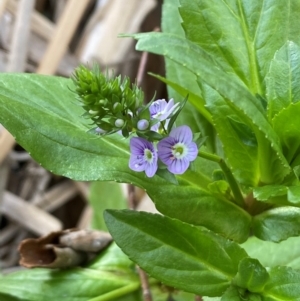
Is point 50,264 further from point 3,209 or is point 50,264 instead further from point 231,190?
point 3,209

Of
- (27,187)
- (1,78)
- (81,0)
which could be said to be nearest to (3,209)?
(27,187)

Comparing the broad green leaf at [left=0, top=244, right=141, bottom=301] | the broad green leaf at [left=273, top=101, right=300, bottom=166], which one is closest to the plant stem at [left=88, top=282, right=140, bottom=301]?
the broad green leaf at [left=0, top=244, right=141, bottom=301]

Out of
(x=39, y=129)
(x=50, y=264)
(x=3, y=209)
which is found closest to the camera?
(x=39, y=129)

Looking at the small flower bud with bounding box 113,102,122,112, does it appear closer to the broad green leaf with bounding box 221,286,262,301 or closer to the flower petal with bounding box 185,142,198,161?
the flower petal with bounding box 185,142,198,161

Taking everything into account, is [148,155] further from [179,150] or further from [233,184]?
[233,184]

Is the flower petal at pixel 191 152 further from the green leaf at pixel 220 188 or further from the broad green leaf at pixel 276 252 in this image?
the broad green leaf at pixel 276 252

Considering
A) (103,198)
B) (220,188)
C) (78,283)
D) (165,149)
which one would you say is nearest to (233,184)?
(220,188)
